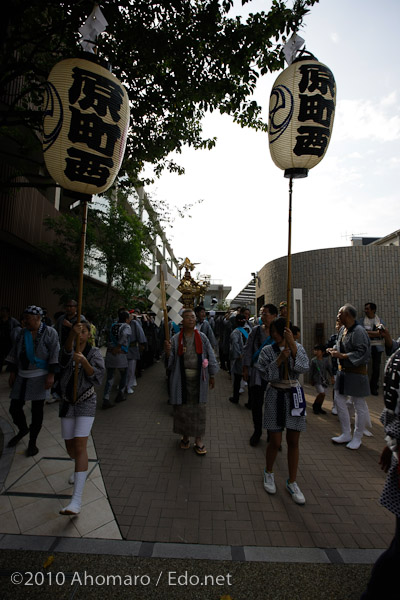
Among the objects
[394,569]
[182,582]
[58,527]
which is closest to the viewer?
[394,569]

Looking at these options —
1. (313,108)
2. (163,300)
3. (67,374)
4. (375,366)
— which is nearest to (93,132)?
(163,300)

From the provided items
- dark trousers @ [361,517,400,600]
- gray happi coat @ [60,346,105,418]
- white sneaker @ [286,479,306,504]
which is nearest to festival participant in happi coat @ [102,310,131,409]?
gray happi coat @ [60,346,105,418]

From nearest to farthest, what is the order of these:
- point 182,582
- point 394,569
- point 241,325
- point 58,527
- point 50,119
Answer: point 394,569 < point 182,582 < point 58,527 < point 50,119 < point 241,325

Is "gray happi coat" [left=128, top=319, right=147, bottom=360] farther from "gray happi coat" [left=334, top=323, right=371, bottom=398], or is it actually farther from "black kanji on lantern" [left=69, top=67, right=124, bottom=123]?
"black kanji on lantern" [left=69, top=67, right=124, bottom=123]

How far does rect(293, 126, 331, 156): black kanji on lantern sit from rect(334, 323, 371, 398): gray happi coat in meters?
2.67

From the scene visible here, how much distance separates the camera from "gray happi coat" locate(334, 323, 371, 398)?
445cm

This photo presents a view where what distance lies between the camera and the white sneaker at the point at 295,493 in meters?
3.21

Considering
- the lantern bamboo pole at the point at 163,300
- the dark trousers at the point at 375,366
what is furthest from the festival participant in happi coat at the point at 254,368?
the dark trousers at the point at 375,366

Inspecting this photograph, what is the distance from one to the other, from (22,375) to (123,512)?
2396 mm

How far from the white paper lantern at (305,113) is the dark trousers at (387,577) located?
11.7ft

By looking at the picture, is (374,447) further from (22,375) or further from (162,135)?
(162,135)

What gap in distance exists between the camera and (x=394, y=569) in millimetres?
1798

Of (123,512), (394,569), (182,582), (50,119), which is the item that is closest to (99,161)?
(50,119)

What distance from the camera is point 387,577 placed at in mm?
1806
